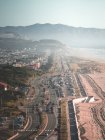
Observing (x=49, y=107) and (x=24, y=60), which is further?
(x=24, y=60)

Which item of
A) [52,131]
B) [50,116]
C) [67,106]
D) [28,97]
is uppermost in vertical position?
[28,97]

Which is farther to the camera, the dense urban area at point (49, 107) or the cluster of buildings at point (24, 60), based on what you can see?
the cluster of buildings at point (24, 60)

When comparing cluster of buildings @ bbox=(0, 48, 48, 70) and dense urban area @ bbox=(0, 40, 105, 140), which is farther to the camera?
cluster of buildings @ bbox=(0, 48, 48, 70)

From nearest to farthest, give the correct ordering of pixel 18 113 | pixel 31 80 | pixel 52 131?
pixel 52 131
pixel 18 113
pixel 31 80

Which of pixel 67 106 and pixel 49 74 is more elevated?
pixel 49 74

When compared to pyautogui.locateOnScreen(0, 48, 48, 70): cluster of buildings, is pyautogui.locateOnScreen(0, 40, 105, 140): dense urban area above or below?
below

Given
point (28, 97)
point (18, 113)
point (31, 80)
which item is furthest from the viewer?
point (31, 80)

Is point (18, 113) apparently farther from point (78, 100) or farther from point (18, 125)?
point (78, 100)

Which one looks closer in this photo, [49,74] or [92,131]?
[92,131]

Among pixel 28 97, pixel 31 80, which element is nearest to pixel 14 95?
pixel 28 97

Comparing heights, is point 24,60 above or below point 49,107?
above

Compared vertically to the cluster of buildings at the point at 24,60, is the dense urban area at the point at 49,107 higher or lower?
lower
